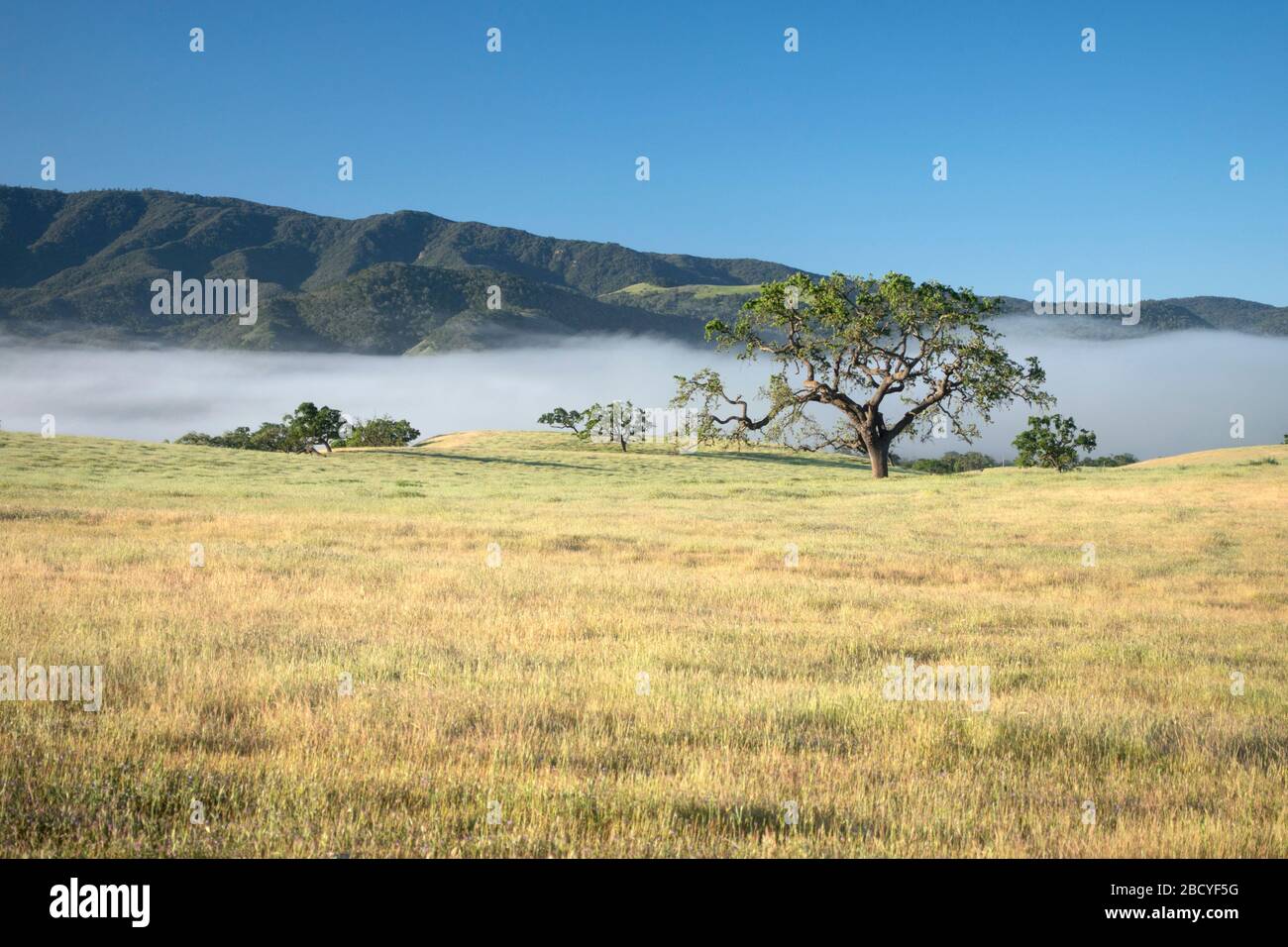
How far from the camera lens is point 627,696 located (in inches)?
362

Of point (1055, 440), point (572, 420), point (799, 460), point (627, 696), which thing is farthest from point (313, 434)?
point (627, 696)

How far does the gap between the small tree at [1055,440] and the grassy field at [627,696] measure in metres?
65.9

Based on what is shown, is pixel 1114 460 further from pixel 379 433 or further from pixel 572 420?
pixel 379 433

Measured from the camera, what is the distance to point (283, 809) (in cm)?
607

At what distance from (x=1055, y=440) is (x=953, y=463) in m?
35.0

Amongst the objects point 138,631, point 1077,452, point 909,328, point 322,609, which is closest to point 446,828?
point 138,631

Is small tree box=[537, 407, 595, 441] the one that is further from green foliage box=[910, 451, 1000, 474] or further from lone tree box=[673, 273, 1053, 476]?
lone tree box=[673, 273, 1053, 476]

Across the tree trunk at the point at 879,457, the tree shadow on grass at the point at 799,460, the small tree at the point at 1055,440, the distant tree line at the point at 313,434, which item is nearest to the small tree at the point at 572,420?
the tree shadow on grass at the point at 799,460

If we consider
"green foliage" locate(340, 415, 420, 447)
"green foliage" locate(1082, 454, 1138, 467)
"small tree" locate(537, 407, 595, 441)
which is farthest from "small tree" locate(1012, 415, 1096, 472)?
"green foliage" locate(340, 415, 420, 447)

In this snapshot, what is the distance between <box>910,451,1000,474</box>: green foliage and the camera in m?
111

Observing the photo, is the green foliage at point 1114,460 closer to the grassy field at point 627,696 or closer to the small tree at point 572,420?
the small tree at point 572,420
